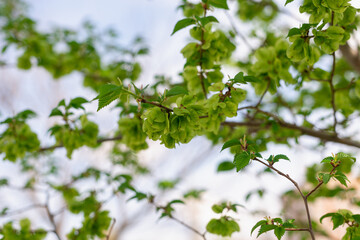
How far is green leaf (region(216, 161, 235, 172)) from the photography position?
1.48m

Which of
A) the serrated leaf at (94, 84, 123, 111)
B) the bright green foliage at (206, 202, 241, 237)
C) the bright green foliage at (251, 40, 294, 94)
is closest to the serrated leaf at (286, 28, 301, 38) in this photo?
the bright green foliage at (251, 40, 294, 94)

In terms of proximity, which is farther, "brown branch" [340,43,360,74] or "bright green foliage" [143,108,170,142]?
"brown branch" [340,43,360,74]

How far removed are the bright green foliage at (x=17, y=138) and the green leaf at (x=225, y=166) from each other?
38.8 inches

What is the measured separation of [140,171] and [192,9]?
6.43ft

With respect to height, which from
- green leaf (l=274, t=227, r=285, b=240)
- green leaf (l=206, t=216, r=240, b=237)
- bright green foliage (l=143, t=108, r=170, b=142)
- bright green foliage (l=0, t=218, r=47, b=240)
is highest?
bright green foliage (l=0, t=218, r=47, b=240)

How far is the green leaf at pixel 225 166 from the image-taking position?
1483 millimetres

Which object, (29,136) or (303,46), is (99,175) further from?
(303,46)

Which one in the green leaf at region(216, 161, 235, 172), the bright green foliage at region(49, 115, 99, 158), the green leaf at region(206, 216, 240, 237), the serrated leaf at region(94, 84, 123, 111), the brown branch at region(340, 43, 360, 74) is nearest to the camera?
the serrated leaf at region(94, 84, 123, 111)

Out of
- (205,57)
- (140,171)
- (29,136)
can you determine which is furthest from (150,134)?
(140,171)

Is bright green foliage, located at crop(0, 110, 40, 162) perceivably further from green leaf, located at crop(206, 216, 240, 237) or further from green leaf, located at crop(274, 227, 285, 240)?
green leaf, located at crop(274, 227, 285, 240)

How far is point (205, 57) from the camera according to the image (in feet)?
3.77

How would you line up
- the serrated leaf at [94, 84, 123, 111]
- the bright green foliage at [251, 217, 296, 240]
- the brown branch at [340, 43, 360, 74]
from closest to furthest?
the serrated leaf at [94, 84, 123, 111]
the bright green foliage at [251, 217, 296, 240]
the brown branch at [340, 43, 360, 74]

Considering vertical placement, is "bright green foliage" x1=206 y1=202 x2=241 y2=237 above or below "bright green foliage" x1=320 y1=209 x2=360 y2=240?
above

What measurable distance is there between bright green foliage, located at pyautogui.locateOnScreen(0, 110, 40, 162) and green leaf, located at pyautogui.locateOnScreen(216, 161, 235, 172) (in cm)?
99
